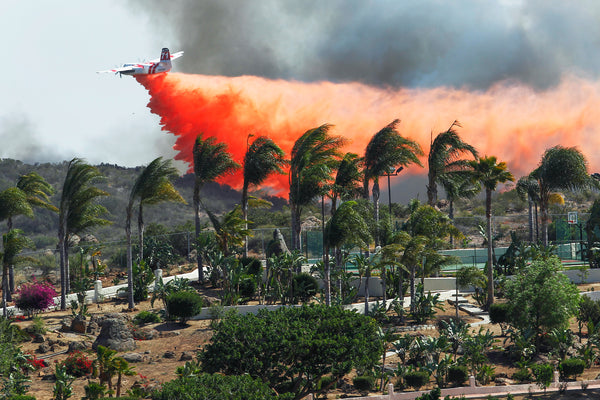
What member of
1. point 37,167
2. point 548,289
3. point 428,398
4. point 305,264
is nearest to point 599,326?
point 548,289

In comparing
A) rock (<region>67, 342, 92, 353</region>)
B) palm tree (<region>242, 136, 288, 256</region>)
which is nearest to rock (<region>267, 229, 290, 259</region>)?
palm tree (<region>242, 136, 288, 256</region>)

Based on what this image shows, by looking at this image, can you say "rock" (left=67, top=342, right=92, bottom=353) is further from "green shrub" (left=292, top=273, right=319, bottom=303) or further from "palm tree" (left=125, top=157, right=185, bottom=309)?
"green shrub" (left=292, top=273, right=319, bottom=303)

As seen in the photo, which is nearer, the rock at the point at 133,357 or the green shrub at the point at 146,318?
the rock at the point at 133,357

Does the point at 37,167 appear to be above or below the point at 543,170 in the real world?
above

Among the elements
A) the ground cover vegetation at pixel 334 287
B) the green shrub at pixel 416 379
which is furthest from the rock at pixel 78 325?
the green shrub at pixel 416 379

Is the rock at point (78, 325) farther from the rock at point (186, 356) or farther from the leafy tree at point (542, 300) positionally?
the leafy tree at point (542, 300)

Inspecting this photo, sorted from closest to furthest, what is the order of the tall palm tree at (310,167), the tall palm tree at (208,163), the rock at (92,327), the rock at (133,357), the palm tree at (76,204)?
the rock at (133,357)
the rock at (92,327)
the tall palm tree at (310,167)
the palm tree at (76,204)
the tall palm tree at (208,163)

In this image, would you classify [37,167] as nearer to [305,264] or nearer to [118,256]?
[118,256]
